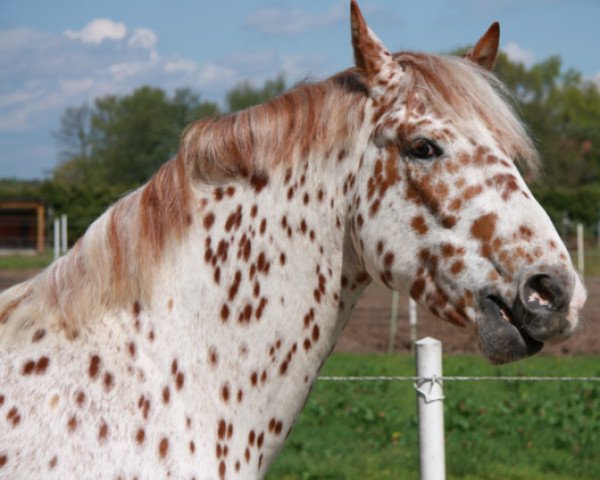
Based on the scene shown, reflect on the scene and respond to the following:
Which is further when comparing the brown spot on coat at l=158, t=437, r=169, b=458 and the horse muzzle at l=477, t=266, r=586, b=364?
the brown spot on coat at l=158, t=437, r=169, b=458

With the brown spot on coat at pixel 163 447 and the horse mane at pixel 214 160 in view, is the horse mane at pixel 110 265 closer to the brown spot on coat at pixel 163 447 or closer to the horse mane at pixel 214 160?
the horse mane at pixel 214 160

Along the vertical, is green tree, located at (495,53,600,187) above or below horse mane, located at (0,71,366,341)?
above

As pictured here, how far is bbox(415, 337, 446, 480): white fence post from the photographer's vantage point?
13.1 ft

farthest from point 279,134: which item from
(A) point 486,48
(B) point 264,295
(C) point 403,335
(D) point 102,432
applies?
(C) point 403,335

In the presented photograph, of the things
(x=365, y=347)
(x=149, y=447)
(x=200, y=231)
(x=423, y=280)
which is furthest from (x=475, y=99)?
(x=365, y=347)

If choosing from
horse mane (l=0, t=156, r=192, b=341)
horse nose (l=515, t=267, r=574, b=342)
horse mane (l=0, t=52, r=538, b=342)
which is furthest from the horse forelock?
horse mane (l=0, t=156, r=192, b=341)

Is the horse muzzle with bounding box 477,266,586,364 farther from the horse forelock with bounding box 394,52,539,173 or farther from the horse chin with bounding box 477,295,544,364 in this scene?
the horse forelock with bounding box 394,52,539,173

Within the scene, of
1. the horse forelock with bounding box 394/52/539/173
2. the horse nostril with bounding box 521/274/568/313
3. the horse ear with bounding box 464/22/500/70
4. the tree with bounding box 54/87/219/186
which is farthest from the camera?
the tree with bounding box 54/87/219/186

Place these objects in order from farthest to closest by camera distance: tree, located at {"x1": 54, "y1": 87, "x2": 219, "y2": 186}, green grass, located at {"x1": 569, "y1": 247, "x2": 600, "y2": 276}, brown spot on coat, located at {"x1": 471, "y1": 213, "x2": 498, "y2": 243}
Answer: tree, located at {"x1": 54, "y1": 87, "x2": 219, "y2": 186} → green grass, located at {"x1": 569, "y1": 247, "x2": 600, "y2": 276} → brown spot on coat, located at {"x1": 471, "y1": 213, "x2": 498, "y2": 243}

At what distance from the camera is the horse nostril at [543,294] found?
2084mm

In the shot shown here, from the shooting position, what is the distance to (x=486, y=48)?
2.67 metres

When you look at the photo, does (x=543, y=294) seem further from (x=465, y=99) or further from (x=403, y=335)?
(x=403, y=335)

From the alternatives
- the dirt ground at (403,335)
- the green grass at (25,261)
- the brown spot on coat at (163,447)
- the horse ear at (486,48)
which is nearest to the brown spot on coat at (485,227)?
the horse ear at (486,48)

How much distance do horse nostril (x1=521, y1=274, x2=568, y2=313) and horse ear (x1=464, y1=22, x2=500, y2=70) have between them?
0.87m
